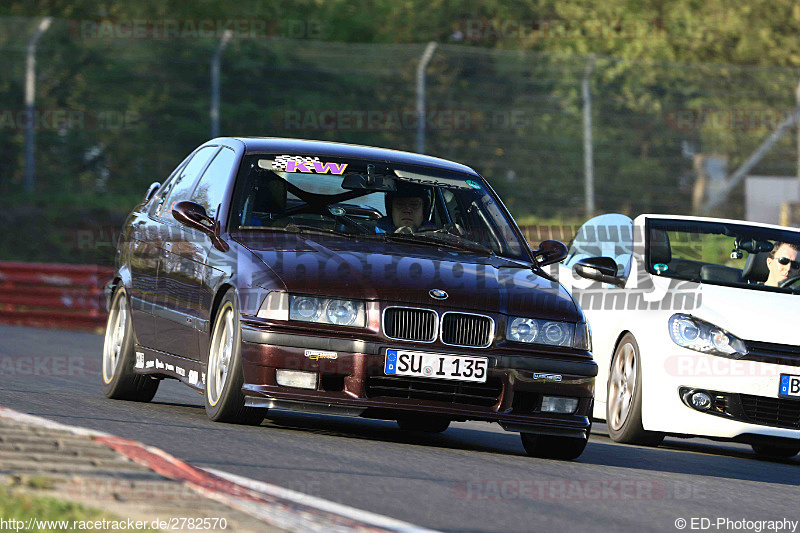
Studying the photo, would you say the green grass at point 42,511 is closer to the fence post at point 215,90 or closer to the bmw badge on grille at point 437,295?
the bmw badge on grille at point 437,295

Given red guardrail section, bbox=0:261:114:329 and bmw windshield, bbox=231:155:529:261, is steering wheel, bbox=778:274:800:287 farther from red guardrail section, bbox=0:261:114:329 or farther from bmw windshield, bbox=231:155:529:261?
red guardrail section, bbox=0:261:114:329

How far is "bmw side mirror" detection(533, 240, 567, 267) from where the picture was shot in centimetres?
944

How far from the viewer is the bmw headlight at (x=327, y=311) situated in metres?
7.95

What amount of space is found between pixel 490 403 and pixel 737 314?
8.65ft

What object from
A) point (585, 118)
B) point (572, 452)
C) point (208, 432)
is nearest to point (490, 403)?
point (572, 452)

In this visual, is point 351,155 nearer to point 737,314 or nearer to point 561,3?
point 737,314

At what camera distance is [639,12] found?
37094 millimetres

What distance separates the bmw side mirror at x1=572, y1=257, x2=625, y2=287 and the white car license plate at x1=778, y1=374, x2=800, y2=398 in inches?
61.3
